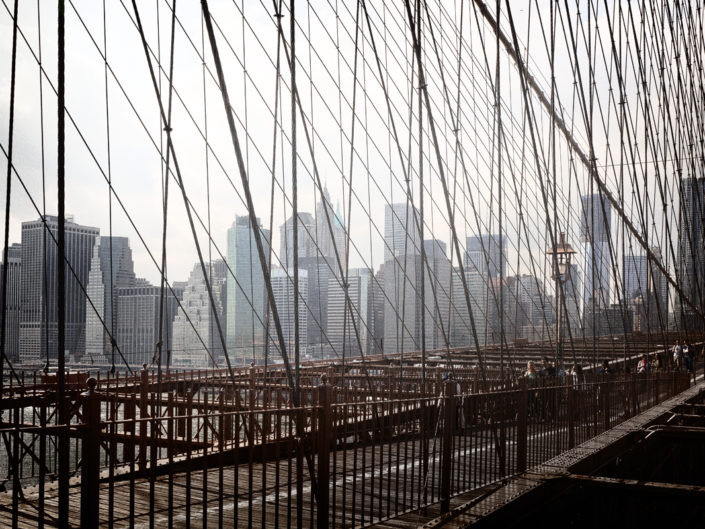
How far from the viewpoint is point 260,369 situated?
10047 millimetres

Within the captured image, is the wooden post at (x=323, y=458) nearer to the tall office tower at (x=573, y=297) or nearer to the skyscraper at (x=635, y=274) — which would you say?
the tall office tower at (x=573, y=297)

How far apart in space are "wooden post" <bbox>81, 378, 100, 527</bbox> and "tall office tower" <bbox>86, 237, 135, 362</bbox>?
8.49 m

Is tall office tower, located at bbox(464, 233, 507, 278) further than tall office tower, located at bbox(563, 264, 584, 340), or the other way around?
tall office tower, located at bbox(563, 264, 584, 340)

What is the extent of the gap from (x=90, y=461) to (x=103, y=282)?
34.4 ft

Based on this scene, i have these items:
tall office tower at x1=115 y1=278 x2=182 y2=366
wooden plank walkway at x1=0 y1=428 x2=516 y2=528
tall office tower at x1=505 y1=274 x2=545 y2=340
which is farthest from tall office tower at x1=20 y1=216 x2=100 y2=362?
wooden plank walkway at x1=0 y1=428 x2=516 y2=528

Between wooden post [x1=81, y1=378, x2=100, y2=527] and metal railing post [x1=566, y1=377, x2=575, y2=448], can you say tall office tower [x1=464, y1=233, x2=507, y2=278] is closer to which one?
metal railing post [x1=566, y1=377, x2=575, y2=448]

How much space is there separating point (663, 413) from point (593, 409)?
7.01 feet

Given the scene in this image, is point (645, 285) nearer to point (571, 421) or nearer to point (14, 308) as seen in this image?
point (571, 421)

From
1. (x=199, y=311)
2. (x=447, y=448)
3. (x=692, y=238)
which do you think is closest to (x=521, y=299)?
(x=692, y=238)

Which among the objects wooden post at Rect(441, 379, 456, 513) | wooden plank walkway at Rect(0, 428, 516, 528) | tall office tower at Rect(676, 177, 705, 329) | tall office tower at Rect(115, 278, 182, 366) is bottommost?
wooden plank walkway at Rect(0, 428, 516, 528)

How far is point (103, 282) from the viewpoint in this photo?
12.3 metres

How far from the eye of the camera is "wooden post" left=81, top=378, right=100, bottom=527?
2.36 meters

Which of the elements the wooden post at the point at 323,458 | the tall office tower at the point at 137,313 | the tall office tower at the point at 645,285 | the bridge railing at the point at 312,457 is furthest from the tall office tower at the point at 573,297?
the tall office tower at the point at 137,313

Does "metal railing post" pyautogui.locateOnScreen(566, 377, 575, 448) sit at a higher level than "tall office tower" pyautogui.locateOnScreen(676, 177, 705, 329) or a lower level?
lower
